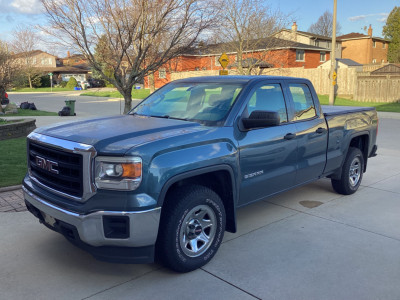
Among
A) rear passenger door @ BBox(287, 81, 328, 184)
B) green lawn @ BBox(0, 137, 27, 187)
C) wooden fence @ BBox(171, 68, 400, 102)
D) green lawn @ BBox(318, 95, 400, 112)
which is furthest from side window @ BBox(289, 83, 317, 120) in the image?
wooden fence @ BBox(171, 68, 400, 102)

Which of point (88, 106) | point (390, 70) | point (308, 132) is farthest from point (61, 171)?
point (390, 70)

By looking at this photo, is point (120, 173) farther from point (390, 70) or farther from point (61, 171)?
point (390, 70)

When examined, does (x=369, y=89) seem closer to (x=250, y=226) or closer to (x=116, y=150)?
(x=250, y=226)

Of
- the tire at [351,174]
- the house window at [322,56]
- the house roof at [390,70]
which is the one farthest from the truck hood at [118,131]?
the house window at [322,56]

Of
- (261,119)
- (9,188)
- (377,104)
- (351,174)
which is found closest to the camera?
(261,119)

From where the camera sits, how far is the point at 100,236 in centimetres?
313

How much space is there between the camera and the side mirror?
154 inches

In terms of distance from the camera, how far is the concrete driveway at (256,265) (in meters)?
3.35

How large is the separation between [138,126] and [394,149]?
8.64m

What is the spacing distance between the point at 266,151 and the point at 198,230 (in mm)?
1224

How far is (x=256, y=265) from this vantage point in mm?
3822

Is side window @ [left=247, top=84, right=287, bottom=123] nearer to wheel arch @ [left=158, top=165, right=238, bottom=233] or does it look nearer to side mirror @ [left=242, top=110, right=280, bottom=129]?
side mirror @ [left=242, top=110, right=280, bottom=129]

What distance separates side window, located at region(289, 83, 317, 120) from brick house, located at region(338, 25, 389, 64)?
5740 cm

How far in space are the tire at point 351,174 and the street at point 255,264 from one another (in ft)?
2.09
